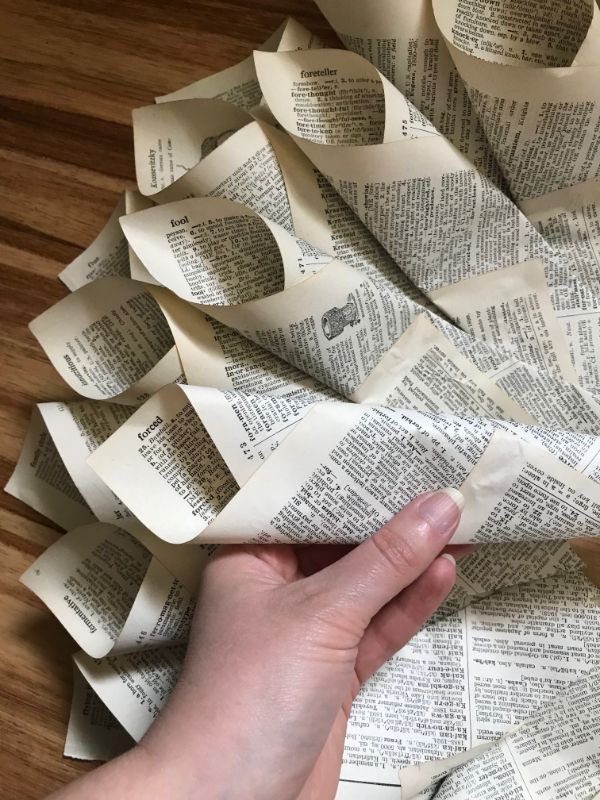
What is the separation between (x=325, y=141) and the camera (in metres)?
0.54

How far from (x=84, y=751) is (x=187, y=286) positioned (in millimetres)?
313

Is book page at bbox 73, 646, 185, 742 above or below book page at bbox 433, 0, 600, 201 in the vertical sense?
below

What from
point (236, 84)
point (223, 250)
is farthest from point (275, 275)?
point (236, 84)

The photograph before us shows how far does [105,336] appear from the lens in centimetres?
53

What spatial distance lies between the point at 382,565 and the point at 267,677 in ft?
0.28

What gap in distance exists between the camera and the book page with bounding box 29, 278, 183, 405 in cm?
52

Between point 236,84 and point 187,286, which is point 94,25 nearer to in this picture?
point 236,84

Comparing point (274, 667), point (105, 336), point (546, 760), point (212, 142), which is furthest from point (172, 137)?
point (546, 760)

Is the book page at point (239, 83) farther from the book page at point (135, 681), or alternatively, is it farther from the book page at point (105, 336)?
the book page at point (135, 681)

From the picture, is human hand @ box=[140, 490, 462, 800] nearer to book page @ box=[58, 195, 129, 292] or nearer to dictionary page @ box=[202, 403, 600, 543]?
dictionary page @ box=[202, 403, 600, 543]

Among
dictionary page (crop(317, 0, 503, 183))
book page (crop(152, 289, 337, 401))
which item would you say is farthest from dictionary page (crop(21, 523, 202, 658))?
dictionary page (crop(317, 0, 503, 183))

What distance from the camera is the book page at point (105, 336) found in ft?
1.72

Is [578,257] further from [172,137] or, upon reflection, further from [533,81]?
[172,137]

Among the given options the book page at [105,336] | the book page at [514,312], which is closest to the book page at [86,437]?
the book page at [105,336]
